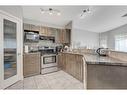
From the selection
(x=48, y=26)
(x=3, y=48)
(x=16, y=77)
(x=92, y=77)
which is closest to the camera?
(x=92, y=77)

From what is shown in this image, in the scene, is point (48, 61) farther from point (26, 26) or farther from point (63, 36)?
point (26, 26)

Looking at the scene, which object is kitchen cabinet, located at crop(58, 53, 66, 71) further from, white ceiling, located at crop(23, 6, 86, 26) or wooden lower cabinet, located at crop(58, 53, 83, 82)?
white ceiling, located at crop(23, 6, 86, 26)

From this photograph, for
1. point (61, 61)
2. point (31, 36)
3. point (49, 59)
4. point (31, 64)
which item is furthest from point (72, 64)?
point (31, 36)

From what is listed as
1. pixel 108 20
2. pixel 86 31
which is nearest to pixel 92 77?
pixel 108 20

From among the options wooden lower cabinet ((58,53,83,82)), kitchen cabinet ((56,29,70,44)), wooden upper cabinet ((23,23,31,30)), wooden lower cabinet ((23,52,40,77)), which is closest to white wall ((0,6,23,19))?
wooden upper cabinet ((23,23,31,30))

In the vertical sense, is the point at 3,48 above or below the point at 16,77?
above

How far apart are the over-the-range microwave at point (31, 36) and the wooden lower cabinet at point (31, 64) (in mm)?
705

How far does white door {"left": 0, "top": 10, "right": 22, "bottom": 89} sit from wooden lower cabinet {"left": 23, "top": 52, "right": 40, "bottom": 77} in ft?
1.08

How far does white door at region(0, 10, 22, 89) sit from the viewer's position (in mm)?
2445

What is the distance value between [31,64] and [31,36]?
1.15 meters

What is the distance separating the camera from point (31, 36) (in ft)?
13.0
